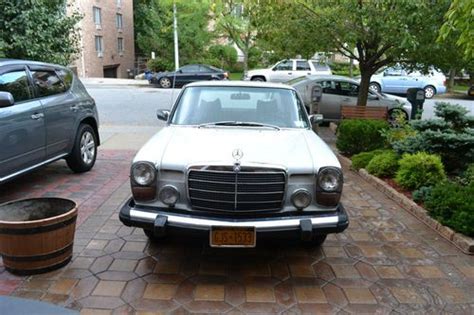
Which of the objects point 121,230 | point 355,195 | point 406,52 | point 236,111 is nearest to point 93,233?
point 121,230

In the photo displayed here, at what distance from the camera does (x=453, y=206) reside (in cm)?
470

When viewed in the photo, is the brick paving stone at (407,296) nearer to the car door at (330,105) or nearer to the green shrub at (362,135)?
the green shrub at (362,135)

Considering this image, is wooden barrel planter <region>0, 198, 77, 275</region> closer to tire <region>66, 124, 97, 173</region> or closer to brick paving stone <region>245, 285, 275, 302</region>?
brick paving stone <region>245, 285, 275, 302</region>

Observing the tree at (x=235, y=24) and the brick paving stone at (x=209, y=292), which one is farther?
the tree at (x=235, y=24)

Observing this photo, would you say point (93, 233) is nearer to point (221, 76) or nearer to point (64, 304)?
point (64, 304)

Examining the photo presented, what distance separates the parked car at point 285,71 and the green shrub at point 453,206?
58.6ft

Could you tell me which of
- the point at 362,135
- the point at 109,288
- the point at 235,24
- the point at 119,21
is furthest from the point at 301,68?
the point at 119,21

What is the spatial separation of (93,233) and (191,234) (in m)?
1.67

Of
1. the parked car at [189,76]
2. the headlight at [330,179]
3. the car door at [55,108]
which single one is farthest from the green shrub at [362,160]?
the parked car at [189,76]

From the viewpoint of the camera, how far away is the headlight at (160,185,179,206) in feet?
12.0

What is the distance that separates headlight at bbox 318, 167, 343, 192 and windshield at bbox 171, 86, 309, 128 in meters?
1.13

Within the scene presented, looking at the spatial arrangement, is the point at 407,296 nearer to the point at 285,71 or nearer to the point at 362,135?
the point at 362,135

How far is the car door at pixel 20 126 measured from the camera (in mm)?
5117

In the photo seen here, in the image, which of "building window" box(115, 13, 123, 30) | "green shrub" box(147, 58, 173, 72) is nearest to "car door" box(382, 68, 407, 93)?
"green shrub" box(147, 58, 173, 72)
